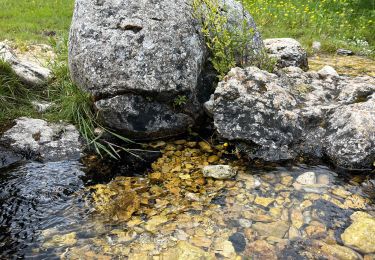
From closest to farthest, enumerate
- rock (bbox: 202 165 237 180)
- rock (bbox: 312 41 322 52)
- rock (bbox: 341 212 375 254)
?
rock (bbox: 341 212 375 254) → rock (bbox: 202 165 237 180) → rock (bbox: 312 41 322 52)

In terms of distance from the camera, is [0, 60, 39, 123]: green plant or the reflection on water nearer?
the reflection on water

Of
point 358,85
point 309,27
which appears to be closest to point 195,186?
point 358,85

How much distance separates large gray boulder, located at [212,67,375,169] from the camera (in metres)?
5.31

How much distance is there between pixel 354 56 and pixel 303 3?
395 centimetres

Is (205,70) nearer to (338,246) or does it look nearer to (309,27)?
(338,246)

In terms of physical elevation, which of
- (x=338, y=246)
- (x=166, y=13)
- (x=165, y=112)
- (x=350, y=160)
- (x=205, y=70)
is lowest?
(x=338, y=246)

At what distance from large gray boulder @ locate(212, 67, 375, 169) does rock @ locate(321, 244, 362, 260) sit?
60.2 inches

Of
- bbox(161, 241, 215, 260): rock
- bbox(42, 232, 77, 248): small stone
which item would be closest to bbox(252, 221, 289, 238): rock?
bbox(161, 241, 215, 260): rock

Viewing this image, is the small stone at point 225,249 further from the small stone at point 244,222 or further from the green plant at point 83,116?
the green plant at point 83,116

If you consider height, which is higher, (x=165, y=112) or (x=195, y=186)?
(x=165, y=112)

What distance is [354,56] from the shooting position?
9.99 meters

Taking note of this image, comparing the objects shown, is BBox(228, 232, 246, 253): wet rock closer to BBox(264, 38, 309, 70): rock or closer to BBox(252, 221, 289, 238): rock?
BBox(252, 221, 289, 238): rock

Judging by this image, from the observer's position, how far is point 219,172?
5.32m

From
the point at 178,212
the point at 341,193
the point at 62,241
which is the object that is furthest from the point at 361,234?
the point at 62,241
